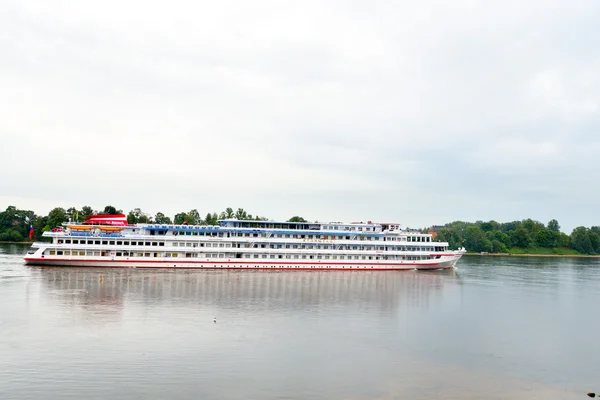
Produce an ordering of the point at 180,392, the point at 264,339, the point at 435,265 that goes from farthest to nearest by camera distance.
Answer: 1. the point at 435,265
2. the point at 264,339
3. the point at 180,392

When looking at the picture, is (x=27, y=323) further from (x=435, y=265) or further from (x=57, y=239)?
(x=435, y=265)

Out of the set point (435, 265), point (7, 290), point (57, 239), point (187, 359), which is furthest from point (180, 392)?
point (435, 265)

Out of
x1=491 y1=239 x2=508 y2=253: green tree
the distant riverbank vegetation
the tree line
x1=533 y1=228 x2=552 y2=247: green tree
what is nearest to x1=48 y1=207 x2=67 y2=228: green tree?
the distant riverbank vegetation

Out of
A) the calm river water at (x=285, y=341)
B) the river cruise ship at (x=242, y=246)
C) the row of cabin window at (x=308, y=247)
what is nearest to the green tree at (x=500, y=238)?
the river cruise ship at (x=242, y=246)

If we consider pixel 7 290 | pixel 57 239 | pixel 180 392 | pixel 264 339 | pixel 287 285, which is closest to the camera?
pixel 180 392

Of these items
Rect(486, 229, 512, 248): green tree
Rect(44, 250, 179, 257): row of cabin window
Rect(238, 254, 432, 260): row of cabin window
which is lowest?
Rect(238, 254, 432, 260): row of cabin window

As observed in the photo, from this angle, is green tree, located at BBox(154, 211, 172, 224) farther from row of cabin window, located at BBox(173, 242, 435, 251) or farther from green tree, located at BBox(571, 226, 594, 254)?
green tree, located at BBox(571, 226, 594, 254)

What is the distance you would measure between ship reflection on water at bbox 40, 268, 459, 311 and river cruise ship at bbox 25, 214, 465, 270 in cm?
330

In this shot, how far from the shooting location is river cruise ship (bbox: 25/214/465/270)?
80.8 meters

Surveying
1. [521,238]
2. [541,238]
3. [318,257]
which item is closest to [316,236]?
[318,257]

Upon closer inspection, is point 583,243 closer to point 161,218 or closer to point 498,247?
point 498,247

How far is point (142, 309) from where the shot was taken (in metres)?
47.7

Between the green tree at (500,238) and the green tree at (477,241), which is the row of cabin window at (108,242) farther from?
the green tree at (500,238)

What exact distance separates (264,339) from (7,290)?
114 feet
